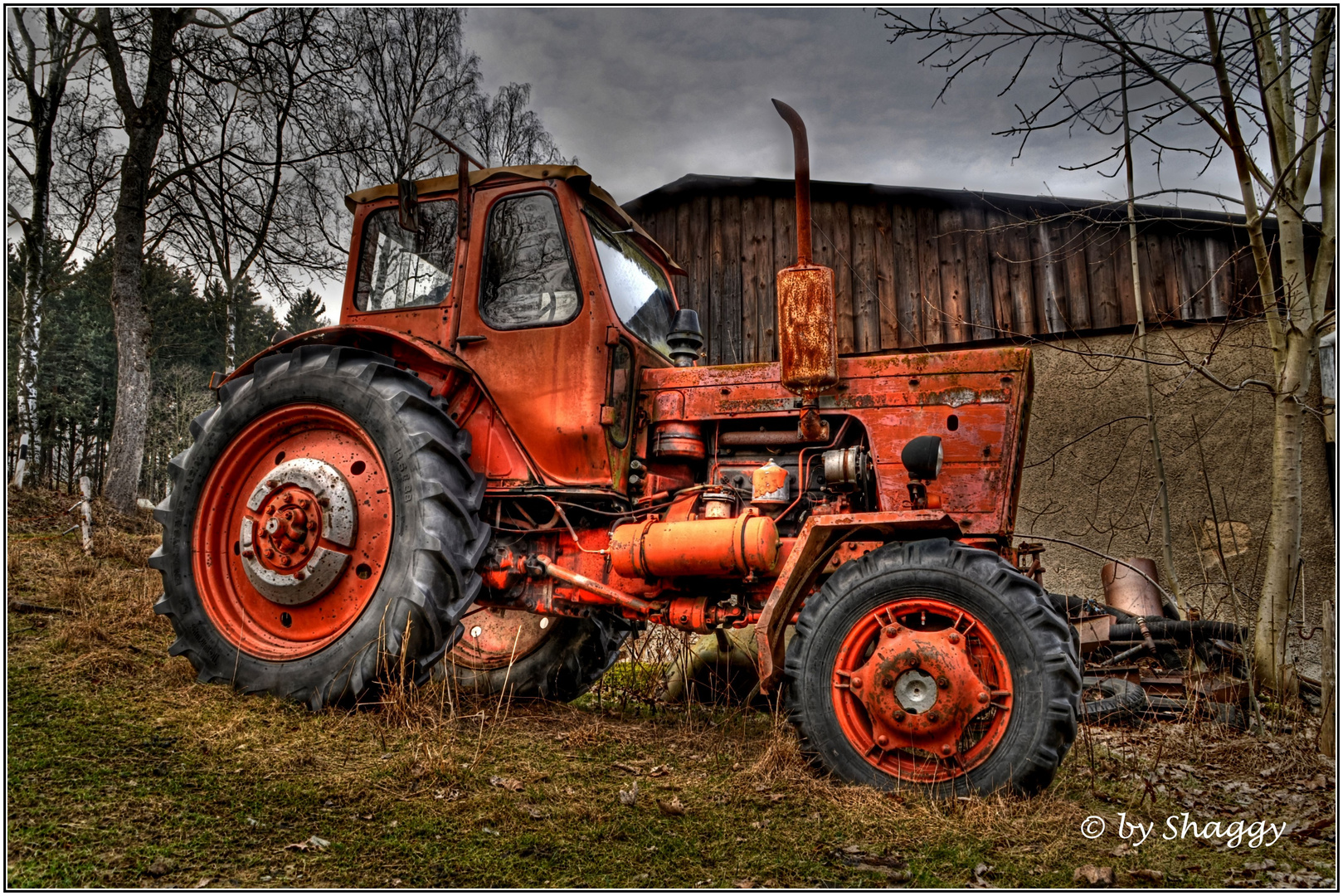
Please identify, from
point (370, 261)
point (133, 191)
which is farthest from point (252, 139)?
point (370, 261)

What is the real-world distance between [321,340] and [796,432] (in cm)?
239

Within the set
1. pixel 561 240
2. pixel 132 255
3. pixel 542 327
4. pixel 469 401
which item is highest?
pixel 132 255

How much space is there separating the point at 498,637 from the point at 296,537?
1.41 metres

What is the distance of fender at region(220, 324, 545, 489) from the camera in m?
3.97

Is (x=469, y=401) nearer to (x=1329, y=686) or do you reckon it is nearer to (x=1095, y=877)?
(x=1095, y=877)

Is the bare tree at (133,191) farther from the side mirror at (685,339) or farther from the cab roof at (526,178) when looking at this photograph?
the side mirror at (685,339)

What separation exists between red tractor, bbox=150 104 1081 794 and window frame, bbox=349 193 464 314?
0.01 metres

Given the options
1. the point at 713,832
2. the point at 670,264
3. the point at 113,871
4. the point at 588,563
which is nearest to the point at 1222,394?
the point at 670,264

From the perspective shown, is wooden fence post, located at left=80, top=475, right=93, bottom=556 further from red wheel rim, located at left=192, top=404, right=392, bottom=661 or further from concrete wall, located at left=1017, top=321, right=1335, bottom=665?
concrete wall, located at left=1017, top=321, right=1335, bottom=665

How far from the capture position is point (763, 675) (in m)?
3.22

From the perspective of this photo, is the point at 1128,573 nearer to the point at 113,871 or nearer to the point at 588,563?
the point at 588,563

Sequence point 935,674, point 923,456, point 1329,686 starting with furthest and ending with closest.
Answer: point 1329,686 < point 923,456 < point 935,674

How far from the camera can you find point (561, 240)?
161 inches

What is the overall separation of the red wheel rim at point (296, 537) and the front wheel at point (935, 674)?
6.40ft
